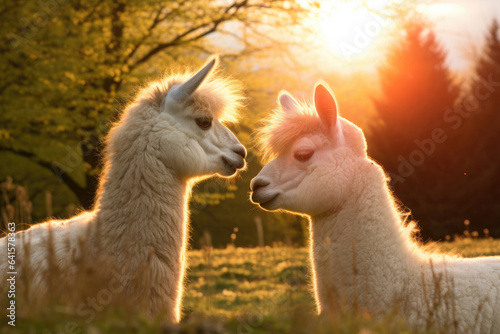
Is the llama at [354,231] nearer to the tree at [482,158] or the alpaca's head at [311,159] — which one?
the alpaca's head at [311,159]

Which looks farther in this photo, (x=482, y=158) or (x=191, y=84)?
(x=482, y=158)

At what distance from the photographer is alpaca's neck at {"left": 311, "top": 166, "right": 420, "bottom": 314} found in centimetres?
450

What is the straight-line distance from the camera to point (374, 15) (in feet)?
57.8

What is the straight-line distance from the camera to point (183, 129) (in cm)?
493

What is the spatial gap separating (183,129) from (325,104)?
1.22m

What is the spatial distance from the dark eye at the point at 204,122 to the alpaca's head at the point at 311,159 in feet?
1.88

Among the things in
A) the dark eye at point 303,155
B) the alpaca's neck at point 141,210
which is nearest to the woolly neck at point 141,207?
the alpaca's neck at point 141,210

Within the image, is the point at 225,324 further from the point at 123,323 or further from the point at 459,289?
the point at 459,289

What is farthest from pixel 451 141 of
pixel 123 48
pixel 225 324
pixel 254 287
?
pixel 225 324

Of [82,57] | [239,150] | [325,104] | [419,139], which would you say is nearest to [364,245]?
[325,104]

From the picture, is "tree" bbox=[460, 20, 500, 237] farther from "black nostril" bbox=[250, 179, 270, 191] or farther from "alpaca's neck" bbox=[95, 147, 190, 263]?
"alpaca's neck" bbox=[95, 147, 190, 263]

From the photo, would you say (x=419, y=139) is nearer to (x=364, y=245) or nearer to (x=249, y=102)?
(x=249, y=102)

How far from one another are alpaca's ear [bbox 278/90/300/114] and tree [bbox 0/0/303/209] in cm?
772

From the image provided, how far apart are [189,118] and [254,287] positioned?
5.94 metres
